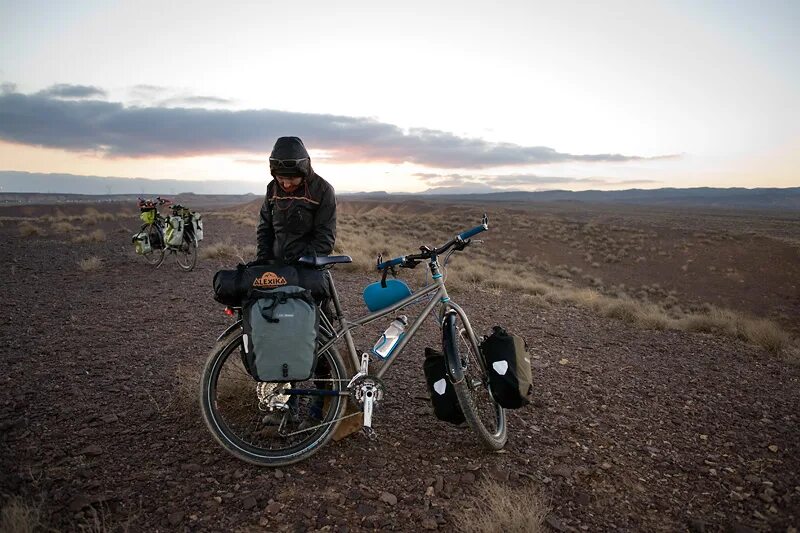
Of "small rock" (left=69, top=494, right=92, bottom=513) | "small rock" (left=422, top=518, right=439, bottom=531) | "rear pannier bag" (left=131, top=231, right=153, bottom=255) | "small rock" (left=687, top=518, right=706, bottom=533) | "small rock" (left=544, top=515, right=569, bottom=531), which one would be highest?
"rear pannier bag" (left=131, top=231, right=153, bottom=255)

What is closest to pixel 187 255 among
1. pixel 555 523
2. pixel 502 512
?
pixel 502 512

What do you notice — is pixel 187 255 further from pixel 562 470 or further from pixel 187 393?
pixel 562 470

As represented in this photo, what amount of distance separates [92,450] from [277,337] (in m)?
1.76

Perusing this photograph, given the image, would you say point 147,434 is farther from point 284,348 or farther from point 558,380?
point 558,380

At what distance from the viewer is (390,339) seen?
3.54 meters

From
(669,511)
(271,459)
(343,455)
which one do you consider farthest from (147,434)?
(669,511)

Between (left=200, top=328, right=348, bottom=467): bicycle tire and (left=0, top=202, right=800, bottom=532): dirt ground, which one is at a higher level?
(left=200, top=328, right=348, bottom=467): bicycle tire

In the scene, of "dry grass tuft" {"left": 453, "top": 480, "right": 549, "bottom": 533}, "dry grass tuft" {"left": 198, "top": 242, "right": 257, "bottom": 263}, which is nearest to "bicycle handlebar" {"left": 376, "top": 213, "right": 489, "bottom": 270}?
"dry grass tuft" {"left": 453, "top": 480, "right": 549, "bottom": 533}

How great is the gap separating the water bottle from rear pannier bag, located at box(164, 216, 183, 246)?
9246 mm

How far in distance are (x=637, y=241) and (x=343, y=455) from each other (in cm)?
3573

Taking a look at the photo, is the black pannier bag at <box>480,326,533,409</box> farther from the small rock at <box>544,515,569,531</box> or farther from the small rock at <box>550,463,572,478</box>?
the small rock at <box>544,515,569,531</box>

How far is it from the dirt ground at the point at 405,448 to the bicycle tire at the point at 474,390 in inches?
7.5

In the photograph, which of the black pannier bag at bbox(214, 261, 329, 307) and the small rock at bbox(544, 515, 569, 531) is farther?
the black pannier bag at bbox(214, 261, 329, 307)

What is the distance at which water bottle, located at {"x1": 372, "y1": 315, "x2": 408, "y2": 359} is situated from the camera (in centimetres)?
352
